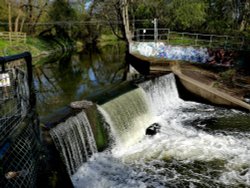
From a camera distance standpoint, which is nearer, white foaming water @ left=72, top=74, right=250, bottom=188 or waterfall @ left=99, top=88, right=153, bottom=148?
white foaming water @ left=72, top=74, right=250, bottom=188

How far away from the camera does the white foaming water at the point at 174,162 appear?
8.16m

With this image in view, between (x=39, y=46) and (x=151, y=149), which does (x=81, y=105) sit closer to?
(x=151, y=149)

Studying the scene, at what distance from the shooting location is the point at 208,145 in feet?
34.0

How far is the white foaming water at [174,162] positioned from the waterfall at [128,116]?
11 cm

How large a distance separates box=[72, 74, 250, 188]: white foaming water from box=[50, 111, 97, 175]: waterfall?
259 mm

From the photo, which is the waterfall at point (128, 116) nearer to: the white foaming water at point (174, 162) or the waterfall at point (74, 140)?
the white foaming water at point (174, 162)

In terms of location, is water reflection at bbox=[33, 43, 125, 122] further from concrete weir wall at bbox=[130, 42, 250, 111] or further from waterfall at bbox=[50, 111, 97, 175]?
concrete weir wall at bbox=[130, 42, 250, 111]

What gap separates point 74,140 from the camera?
846 cm

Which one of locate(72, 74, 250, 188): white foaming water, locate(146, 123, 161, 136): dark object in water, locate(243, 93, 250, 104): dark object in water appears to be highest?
locate(243, 93, 250, 104): dark object in water

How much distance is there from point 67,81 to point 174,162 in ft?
32.4

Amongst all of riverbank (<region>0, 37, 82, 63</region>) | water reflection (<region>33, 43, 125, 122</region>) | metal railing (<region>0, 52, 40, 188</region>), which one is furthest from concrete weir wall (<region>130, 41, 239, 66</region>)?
metal railing (<region>0, 52, 40, 188</region>)

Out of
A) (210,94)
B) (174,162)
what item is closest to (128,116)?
(174,162)

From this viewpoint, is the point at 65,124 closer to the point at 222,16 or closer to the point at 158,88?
the point at 158,88

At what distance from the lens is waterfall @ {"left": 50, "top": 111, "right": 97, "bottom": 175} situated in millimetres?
7863
